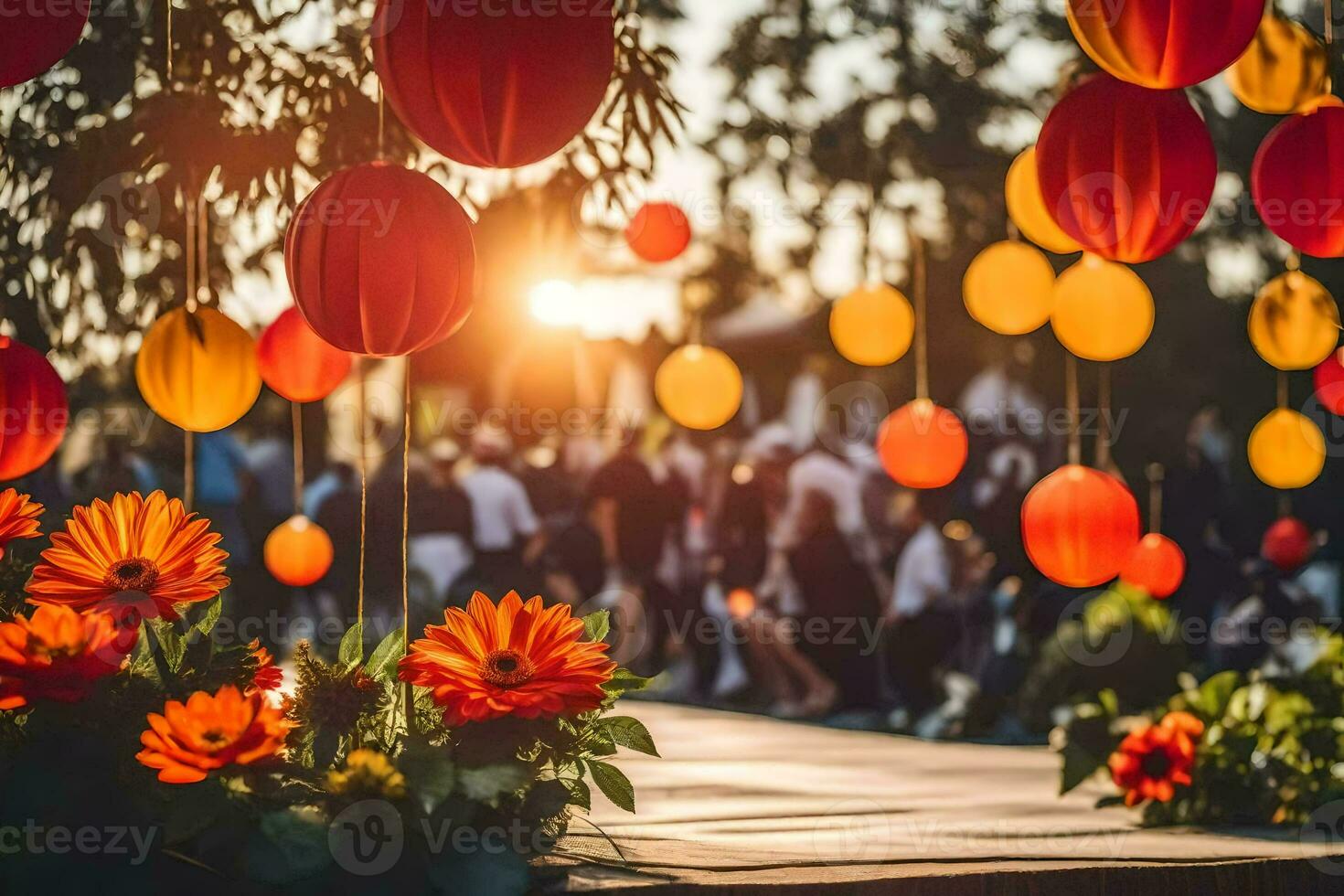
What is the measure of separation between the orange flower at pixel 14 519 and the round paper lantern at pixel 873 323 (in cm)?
360

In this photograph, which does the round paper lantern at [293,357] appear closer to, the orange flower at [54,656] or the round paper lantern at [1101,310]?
the orange flower at [54,656]

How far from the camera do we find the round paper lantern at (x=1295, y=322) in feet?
13.5

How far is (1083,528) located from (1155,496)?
4596mm

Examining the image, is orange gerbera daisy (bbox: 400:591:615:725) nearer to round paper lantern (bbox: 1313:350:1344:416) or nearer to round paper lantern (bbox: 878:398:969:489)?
round paper lantern (bbox: 1313:350:1344:416)

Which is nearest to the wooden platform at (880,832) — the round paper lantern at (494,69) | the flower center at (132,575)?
the flower center at (132,575)

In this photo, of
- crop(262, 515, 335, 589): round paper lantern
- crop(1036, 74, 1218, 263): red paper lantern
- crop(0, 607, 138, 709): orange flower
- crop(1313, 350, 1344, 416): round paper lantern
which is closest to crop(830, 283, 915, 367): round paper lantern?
crop(1313, 350, 1344, 416): round paper lantern

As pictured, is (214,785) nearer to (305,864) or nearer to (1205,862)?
(305,864)

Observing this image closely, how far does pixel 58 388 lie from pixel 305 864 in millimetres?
1504

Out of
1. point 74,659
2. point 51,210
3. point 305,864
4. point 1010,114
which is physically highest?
point 1010,114

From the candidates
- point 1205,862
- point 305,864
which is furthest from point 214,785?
point 1205,862

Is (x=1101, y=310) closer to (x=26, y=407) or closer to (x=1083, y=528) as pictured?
(x=1083, y=528)

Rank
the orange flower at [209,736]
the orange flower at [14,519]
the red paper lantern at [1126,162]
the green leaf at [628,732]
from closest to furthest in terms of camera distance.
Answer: the orange flower at [209,736] < the green leaf at [628,732] < the orange flower at [14,519] < the red paper lantern at [1126,162]

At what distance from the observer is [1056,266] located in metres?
9.47

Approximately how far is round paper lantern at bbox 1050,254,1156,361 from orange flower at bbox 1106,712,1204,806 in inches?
43.9
